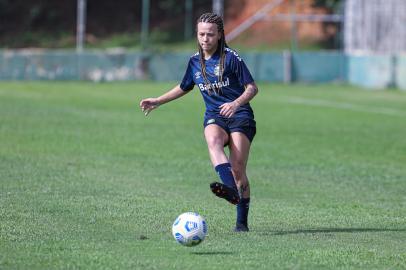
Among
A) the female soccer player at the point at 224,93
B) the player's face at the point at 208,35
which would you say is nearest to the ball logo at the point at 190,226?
the female soccer player at the point at 224,93

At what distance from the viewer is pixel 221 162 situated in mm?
8742

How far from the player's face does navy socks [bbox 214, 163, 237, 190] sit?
1.05m

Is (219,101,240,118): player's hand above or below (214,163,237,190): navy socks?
above

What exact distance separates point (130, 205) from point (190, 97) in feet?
67.2

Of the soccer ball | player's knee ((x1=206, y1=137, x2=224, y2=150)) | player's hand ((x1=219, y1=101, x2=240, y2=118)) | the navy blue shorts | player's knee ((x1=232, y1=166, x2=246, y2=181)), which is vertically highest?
player's hand ((x1=219, y1=101, x2=240, y2=118))

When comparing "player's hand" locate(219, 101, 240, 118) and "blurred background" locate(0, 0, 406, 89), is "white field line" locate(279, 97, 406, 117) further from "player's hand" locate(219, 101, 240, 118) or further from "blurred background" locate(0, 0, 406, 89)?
"player's hand" locate(219, 101, 240, 118)

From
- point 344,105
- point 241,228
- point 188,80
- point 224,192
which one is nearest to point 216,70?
point 188,80

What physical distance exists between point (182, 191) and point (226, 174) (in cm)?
324

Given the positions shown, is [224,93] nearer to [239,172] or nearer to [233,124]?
[233,124]

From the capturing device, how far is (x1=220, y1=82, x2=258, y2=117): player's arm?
8617 mm

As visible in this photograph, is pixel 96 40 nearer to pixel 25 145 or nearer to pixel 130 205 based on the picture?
pixel 25 145

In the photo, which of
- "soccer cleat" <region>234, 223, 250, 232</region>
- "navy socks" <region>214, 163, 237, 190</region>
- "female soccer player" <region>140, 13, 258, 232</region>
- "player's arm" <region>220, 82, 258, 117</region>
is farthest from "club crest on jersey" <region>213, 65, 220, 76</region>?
"soccer cleat" <region>234, 223, 250, 232</region>

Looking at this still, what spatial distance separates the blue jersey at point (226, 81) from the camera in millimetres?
8969

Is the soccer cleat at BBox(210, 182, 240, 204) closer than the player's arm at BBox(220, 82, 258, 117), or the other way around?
the soccer cleat at BBox(210, 182, 240, 204)
